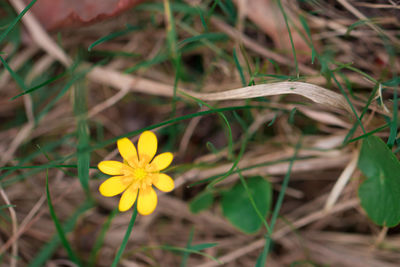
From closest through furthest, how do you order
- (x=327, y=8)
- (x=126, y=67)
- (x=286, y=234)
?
(x=327, y=8), (x=286, y=234), (x=126, y=67)

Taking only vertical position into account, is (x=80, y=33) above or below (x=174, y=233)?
above

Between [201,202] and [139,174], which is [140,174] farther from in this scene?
[201,202]

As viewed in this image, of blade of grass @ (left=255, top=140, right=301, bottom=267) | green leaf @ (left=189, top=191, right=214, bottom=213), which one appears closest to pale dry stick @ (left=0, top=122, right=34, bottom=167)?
green leaf @ (left=189, top=191, right=214, bottom=213)

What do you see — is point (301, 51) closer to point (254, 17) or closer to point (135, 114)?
point (254, 17)

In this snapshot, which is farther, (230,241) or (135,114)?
(135,114)

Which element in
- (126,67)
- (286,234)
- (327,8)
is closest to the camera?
(327,8)

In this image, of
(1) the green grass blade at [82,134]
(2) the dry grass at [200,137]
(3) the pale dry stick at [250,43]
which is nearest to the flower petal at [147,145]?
(1) the green grass blade at [82,134]

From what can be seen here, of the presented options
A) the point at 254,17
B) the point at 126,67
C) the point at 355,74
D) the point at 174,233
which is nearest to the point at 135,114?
the point at 126,67
